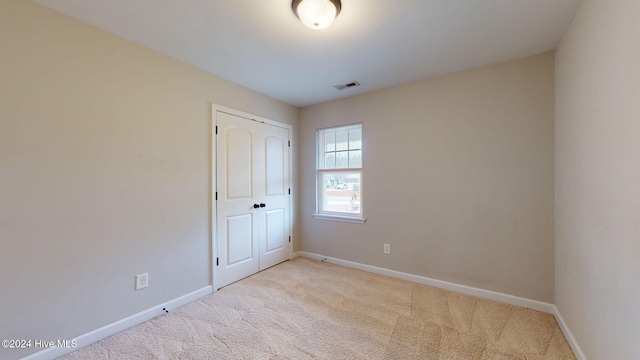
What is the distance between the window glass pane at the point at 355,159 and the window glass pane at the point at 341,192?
0.13 m

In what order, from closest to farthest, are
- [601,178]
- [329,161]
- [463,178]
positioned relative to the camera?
1. [601,178]
2. [463,178]
3. [329,161]

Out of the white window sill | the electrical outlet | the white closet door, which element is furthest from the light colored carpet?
the white window sill

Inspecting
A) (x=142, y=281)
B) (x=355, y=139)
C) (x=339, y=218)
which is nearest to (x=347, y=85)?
(x=355, y=139)

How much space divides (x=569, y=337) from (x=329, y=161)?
2.97 m

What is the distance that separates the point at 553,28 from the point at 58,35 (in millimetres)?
3717

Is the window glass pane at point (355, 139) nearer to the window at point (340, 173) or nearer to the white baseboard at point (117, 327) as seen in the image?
the window at point (340, 173)

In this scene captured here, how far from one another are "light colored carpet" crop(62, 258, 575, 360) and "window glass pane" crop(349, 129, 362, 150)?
6.05ft

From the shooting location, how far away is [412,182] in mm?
2967

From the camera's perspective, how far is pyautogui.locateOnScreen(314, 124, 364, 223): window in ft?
11.4

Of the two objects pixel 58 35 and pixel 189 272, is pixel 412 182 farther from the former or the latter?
pixel 58 35

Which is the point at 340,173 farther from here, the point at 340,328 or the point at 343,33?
the point at 340,328

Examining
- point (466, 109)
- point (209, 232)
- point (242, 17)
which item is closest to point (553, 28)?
point (466, 109)

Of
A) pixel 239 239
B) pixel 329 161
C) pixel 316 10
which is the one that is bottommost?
pixel 239 239

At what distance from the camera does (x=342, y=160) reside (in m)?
3.60
